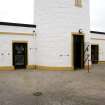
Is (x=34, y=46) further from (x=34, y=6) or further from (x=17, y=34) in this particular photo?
(x=34, y=6)

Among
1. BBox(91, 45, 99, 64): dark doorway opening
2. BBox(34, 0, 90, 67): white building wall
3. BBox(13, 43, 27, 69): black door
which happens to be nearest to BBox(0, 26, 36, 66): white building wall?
BBox(13, 43, 27, 69): black door

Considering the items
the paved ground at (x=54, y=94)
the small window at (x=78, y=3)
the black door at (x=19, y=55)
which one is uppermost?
the small window at (x=78, y=3)

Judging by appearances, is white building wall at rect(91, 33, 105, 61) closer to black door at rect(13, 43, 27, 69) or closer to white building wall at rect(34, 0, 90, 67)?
white building wall at rect(34, 0, 90, 67)

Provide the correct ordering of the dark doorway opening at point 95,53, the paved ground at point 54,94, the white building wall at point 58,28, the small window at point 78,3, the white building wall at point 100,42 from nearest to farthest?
the paved ground at point 54,94, the white building wall at point 58,28, the small window at point 78,3, the dark doorway opening at point 95,53, the white building wall at point 100,42

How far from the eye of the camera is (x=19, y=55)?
15289 millimetres

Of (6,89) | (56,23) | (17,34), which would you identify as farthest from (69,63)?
(6,89)

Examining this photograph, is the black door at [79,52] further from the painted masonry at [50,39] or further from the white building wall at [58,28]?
the white building wall at [58,28]

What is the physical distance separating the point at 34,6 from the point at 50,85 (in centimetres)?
819

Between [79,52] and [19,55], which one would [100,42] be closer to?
[79,52]

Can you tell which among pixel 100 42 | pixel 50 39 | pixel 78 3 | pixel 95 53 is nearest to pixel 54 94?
pixel 50 39

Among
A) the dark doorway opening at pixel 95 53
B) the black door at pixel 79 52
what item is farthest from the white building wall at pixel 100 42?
the black door at pixel 79 52

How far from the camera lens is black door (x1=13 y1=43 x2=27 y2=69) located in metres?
15.1

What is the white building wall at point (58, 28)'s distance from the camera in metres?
14.5

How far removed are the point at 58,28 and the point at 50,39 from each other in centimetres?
93
